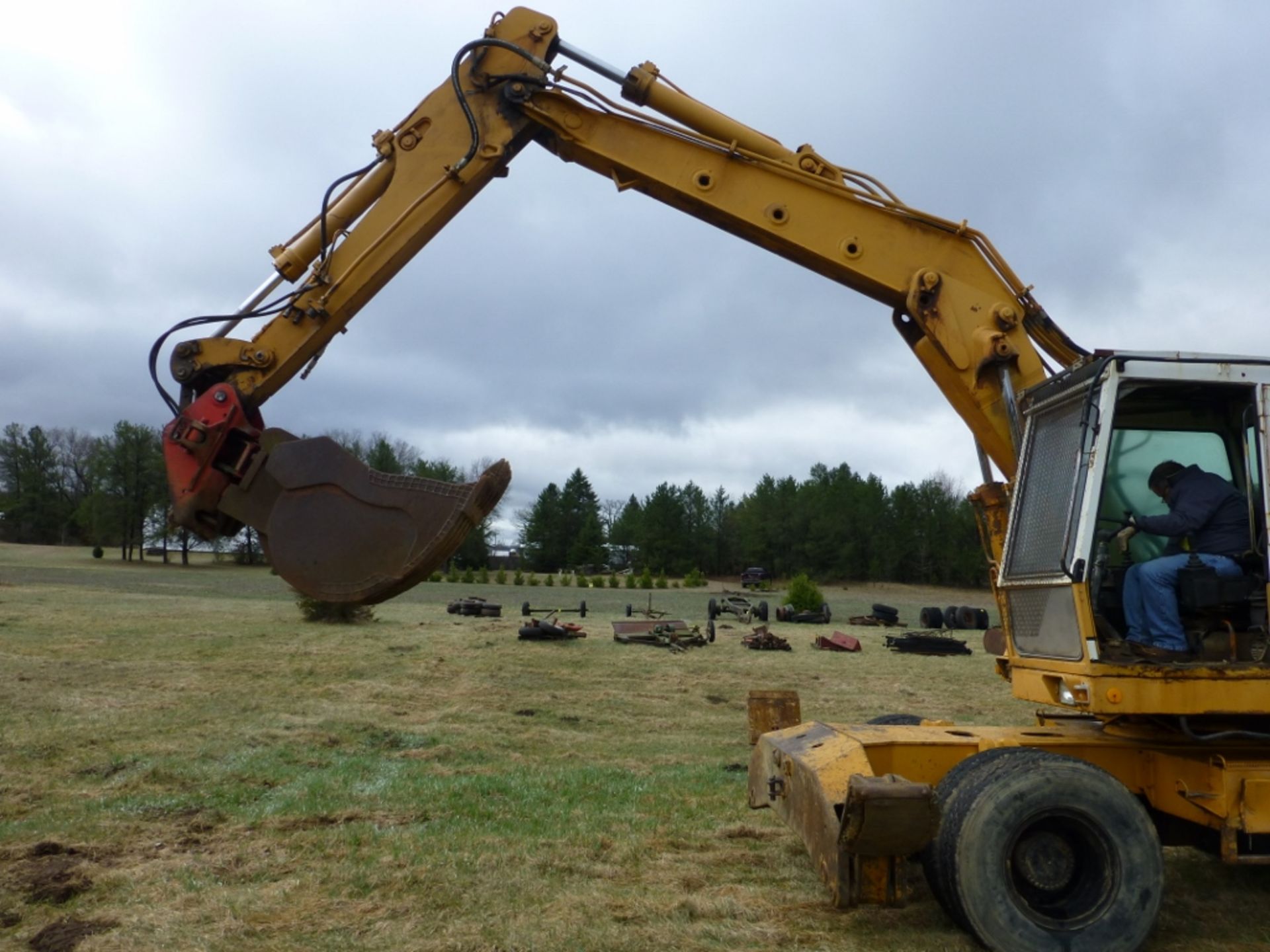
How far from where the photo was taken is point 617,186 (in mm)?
6348

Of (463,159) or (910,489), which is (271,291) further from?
(910,489)

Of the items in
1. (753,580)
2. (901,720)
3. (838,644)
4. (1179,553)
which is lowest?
(901,720)

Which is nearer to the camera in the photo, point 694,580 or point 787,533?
point 694,580

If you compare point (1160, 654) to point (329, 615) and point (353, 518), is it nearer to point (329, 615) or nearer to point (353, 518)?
point (353, 518)

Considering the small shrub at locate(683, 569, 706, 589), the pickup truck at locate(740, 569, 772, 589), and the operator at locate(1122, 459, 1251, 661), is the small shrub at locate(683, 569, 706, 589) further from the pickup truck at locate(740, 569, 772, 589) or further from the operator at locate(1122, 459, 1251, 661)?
the operator at locate(1122, 459, 1251, 661)

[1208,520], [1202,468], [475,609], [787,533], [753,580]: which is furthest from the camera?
[787,533]

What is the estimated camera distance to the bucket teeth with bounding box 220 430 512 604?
190 inches

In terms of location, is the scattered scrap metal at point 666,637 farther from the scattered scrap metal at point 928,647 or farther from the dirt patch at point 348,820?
the dirt patch at point 348,820

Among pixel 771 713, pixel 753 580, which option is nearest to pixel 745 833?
pixel 771 713

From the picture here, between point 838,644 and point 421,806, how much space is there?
13628 mm

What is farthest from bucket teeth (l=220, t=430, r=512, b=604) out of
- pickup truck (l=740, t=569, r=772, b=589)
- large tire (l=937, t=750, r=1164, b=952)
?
pickup truck (l=740, t=569, r=772, b=589)

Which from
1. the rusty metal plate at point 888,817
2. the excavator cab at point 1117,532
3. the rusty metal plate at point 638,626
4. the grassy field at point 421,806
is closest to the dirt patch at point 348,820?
the grassy field at point 421,806

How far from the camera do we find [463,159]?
5.90 metres

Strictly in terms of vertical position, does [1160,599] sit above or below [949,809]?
above
